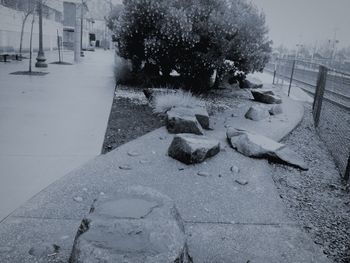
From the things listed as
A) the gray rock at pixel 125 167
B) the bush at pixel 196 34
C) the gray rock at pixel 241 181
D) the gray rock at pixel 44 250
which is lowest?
the gray rock at pixel 44 250

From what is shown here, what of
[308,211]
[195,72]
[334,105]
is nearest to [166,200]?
[308,211]

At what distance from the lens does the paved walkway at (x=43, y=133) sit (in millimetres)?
4199

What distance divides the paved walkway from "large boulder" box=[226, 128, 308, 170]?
7.40 ft

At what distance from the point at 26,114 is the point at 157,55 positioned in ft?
17.2

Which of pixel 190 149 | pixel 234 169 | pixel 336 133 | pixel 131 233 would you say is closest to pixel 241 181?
pixel 234 169

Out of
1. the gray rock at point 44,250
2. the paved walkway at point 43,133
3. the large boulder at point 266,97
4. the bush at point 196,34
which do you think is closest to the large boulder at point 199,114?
the paved walkway at point 43,133

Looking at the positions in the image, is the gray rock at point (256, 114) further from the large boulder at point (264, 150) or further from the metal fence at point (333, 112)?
the large boulder at point (264, 150)

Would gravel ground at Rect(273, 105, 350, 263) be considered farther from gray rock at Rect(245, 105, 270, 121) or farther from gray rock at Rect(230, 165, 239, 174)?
gray rock at Rect(245, 105, 270, 121)

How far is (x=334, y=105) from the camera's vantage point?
10000 millimetres

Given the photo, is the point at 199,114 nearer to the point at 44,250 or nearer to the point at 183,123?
the point at 183,123

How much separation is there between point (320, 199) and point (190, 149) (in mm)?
1785

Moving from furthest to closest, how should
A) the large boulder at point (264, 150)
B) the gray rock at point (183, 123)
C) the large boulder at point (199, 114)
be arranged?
the large boulder at point (199, 114)
the gray rock at point (183, 123)
the large boulder at point (264, 150)

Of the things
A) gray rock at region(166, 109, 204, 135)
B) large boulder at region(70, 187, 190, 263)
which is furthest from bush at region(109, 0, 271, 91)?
large boulder at region(70, 187, 190, 263)

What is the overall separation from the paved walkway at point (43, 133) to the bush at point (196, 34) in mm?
2059
